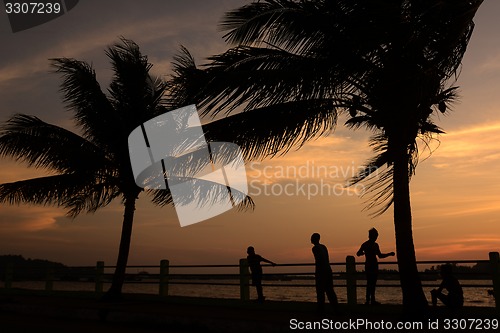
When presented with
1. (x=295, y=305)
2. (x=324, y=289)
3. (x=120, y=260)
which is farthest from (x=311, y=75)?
(x=120, y=260)

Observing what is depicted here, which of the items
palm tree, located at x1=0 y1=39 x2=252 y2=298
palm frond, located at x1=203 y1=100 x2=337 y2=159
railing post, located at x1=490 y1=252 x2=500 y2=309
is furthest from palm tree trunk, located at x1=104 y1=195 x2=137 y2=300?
railing post, located at x1=490 y1=252 x2=500 y2=309

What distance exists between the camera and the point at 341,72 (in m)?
10.3

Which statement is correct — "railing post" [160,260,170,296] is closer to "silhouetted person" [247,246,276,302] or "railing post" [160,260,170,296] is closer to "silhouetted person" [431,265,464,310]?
"silhouetted person" [247,246,276,302]

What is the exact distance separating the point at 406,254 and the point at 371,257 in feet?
10.1

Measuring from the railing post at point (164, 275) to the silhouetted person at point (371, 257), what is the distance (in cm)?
663

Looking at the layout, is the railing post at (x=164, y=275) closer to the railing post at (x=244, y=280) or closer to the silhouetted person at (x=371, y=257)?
the railing post at (x=244, y=280)

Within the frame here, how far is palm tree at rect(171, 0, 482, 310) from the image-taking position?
9656mm

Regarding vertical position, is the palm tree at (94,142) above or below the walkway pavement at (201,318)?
above

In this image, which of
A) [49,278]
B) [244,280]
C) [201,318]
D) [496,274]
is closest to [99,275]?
[49,278]

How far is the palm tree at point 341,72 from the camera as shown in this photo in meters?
9.66

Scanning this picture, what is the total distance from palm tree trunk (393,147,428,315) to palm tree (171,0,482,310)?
2 cm

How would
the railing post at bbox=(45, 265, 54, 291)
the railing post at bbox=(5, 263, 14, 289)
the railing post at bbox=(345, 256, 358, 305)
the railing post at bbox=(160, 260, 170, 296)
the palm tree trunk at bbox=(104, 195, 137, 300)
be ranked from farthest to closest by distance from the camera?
1. the railing post at bbox=(5, 263, 14, 289)
2. the railing post at bbox=(45, 265, 54, 291)
3. the palm tree trunk at bbox=(104, 195, 137, 300)
4. the railing post at bbox=(160, 260, 170, 296)
5. the railing post at bbox=(345, 256, 358, 305)

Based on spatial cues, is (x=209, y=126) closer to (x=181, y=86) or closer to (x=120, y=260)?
(x=181, y=86)

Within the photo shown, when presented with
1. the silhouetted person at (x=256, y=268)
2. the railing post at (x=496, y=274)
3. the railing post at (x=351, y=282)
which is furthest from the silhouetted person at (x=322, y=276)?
the silhouetted person at (x=256, y=268)
